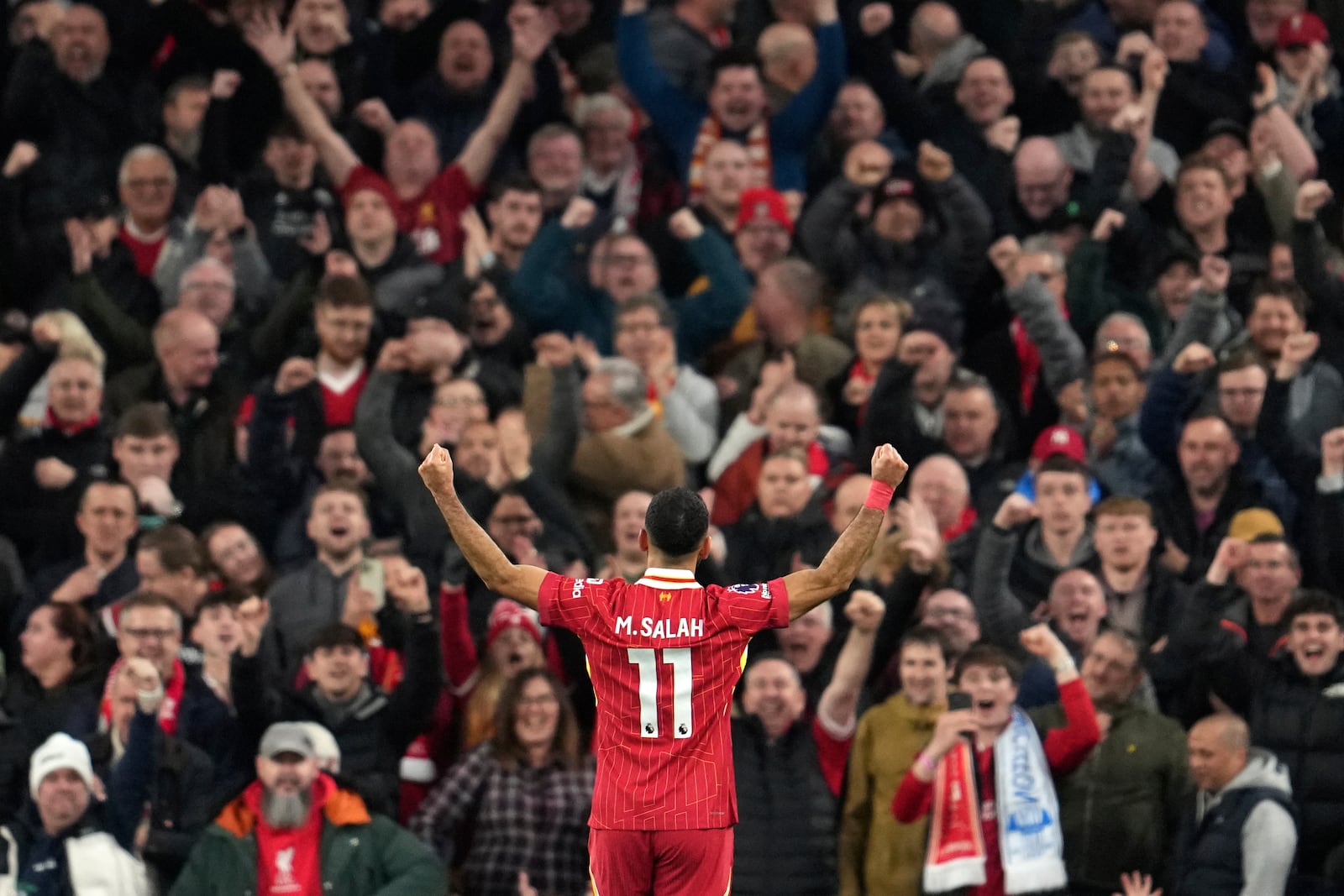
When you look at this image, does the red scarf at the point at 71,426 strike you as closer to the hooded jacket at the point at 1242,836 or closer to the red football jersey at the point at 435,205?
the red football jersey at the point at 435,205

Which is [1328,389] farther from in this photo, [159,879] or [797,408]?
[159,879]

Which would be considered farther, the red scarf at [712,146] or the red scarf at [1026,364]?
the red scarf at [712,146]

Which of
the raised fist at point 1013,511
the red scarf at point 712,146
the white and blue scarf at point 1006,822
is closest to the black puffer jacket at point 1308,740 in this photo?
the white and blue scarf at point 1006,822

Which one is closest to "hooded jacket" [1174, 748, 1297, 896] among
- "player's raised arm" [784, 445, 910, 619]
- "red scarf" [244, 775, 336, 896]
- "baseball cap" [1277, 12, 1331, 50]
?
"player's raised arm" [784, 445, 910, 619]

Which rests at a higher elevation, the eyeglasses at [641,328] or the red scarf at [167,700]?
the eyeglasses at [641,328]

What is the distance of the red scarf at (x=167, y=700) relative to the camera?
11367 millimetres

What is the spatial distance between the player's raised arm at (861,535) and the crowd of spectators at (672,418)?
2918 mm

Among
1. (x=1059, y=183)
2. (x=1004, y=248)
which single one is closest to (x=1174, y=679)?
(x=1004, y=248)

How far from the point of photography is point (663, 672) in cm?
809

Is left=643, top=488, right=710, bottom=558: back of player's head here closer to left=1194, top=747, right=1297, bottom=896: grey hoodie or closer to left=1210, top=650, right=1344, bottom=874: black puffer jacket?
left=1194, top=747, right=1297, bottom=896: grey hoodie

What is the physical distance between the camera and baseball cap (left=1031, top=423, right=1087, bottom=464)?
13.2 metres

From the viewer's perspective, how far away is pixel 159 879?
36.6 ft

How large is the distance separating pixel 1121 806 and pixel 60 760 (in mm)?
4541

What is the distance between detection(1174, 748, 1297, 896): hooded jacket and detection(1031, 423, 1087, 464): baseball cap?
2.61 m
